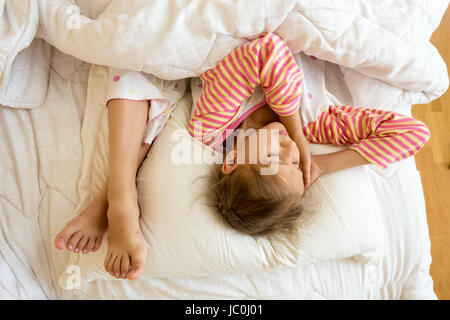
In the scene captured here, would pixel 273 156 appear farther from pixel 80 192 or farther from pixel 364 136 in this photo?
pixel 80 192

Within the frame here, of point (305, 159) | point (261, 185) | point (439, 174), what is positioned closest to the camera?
point (261, 185)

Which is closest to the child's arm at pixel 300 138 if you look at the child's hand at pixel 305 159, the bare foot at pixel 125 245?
the child's hand at pixel 305 159

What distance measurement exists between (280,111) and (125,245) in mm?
487

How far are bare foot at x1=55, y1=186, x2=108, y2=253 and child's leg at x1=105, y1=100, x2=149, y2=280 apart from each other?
3 cm

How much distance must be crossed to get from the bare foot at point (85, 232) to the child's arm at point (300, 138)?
0.51 metres

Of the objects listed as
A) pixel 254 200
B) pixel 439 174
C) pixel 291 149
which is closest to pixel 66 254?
pixel 254 200

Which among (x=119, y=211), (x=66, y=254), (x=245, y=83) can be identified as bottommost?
(x=66, y=254)

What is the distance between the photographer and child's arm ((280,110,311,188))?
837 millimetres

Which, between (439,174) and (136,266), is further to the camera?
(439,174)

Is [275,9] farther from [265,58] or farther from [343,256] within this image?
[343,256]

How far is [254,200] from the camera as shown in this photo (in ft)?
2.47

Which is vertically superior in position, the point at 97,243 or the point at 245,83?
the point at 245,83
